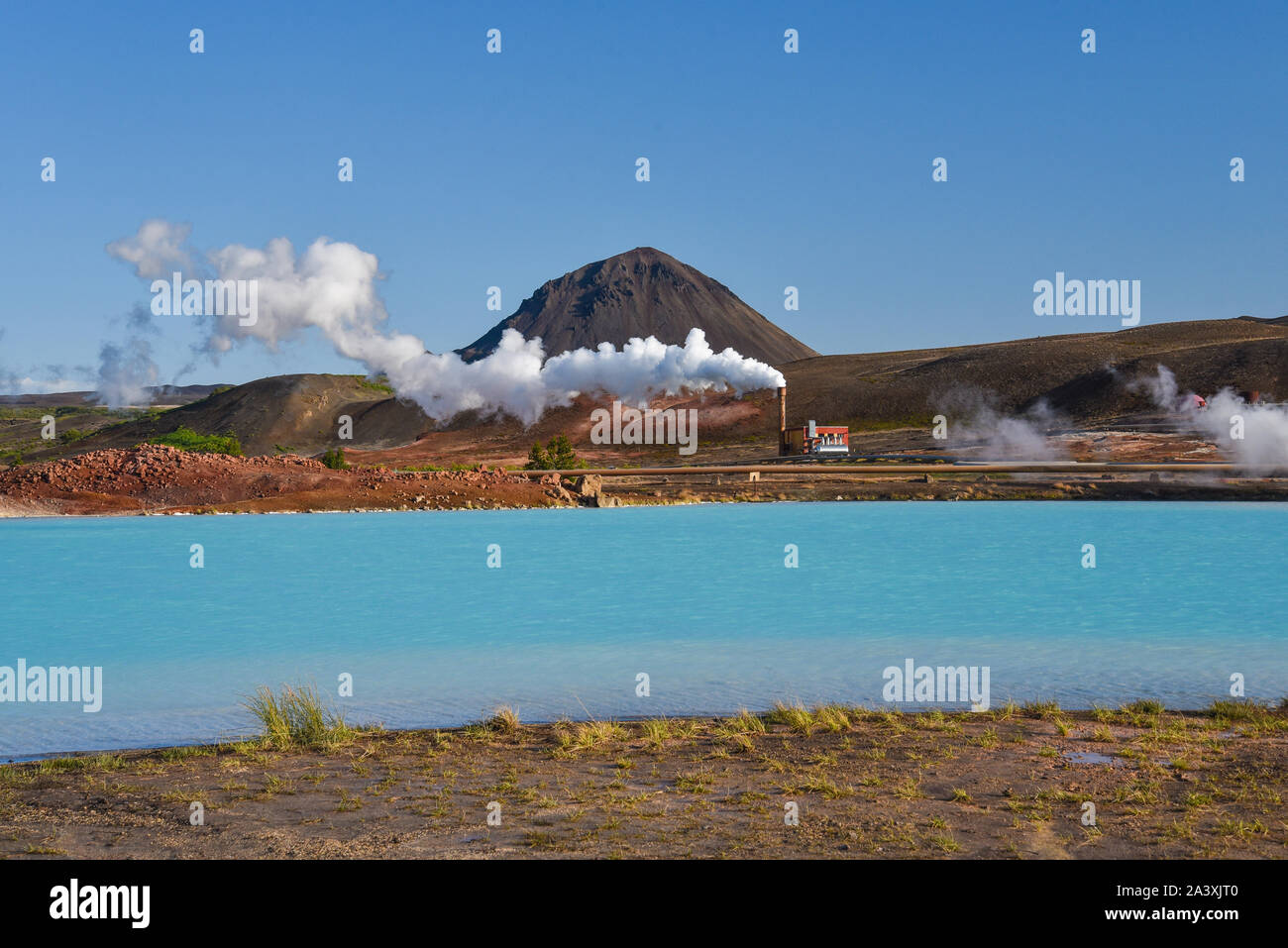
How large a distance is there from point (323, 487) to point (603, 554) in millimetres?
22430

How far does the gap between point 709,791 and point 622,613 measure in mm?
11967

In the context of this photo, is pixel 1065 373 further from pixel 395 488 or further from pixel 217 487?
pixel 217 487

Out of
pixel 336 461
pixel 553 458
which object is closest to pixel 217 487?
pixel 336 461

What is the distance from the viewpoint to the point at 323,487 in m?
47.1

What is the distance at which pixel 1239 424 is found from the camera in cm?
5697

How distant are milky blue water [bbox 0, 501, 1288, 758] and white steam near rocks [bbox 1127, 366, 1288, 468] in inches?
547

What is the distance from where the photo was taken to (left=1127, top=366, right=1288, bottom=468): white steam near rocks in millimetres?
49156

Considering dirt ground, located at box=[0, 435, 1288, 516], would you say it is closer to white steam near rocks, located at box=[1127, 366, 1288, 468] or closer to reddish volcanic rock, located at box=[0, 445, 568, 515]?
reddish volcanic rock, located at box=[0, 445, 568, 515]

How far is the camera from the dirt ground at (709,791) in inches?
228

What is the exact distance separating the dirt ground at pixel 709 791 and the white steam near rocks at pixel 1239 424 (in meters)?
43.3

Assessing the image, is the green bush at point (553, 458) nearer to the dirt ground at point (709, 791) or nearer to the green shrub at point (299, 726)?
the green shrub at point (299, 726)

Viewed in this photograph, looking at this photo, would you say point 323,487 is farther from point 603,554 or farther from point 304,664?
point 304,664

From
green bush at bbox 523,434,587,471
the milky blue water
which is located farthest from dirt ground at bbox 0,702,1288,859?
green bush at bbox 523,434,587,471

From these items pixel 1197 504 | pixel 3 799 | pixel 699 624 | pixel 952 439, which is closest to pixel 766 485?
pixel 1197 504
